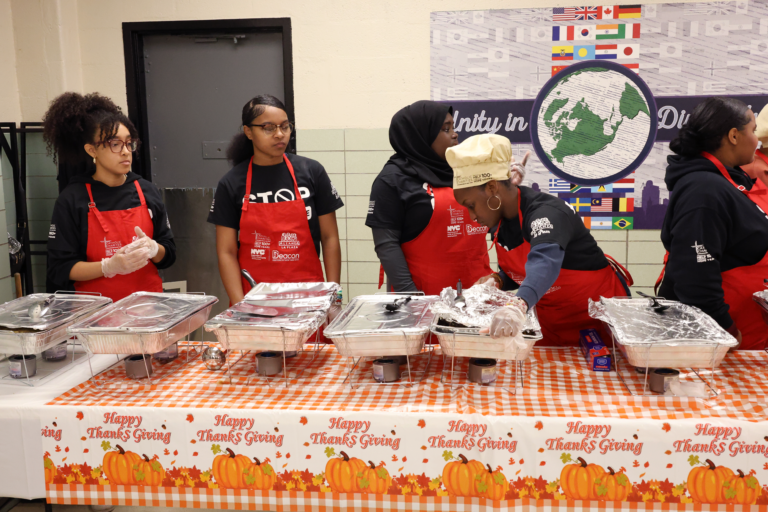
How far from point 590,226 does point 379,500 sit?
2.99 meters

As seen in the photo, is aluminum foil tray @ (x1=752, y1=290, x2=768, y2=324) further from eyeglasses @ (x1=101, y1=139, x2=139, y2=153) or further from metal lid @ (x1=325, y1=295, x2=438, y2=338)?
eyeglasses @ (x1=101, y1=139, x2=139, y2=153)

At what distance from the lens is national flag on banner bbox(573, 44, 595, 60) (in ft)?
12.8

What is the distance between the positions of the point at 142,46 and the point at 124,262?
101 inches

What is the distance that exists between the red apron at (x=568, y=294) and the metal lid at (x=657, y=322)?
162mm

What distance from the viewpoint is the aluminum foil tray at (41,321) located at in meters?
1.74

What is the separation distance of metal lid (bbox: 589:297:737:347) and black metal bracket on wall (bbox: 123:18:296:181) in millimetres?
2845

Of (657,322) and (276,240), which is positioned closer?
(657,322)

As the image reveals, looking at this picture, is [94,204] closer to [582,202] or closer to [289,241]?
[289,241]

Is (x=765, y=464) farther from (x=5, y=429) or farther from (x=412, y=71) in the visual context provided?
(x=412, y=71)

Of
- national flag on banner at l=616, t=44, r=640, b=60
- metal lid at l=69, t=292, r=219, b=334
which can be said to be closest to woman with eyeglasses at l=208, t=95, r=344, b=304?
metal lid at l=69, t=292, r=219, b=334

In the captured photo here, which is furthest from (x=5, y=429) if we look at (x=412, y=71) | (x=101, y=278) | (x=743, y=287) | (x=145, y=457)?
(x=412, y=71)

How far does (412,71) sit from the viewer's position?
13.2 ft

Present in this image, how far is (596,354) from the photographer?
1823 mm

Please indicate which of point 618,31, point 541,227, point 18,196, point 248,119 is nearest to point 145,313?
point 248,119
